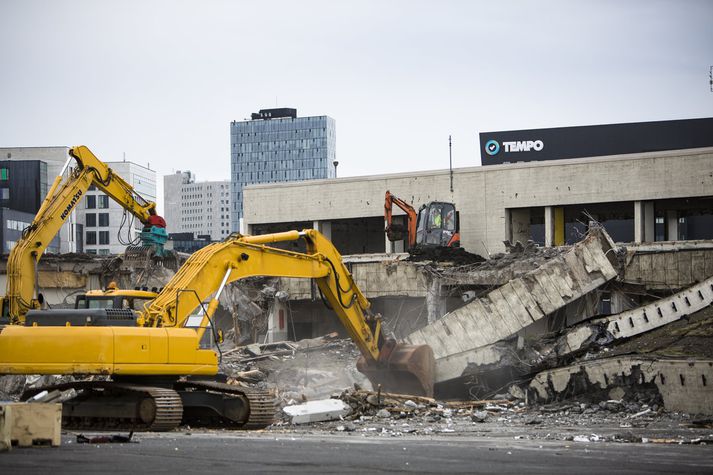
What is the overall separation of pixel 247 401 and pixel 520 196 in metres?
32.5

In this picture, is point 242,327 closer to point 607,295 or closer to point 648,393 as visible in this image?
point 607,295

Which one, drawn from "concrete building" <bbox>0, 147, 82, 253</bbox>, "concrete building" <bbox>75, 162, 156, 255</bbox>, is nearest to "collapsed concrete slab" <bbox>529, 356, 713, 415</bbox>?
"concrete building" <bbox>0, 147, 82, 253</bbox>

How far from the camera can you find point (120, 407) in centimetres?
2028

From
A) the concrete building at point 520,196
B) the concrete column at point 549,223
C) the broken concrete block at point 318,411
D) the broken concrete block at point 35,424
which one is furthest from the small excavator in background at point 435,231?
the broken concrete block at point 35,424

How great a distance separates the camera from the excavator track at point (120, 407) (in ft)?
64.0

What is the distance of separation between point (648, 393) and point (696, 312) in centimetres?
687

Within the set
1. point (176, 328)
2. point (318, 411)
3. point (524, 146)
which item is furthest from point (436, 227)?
point (524, 146)

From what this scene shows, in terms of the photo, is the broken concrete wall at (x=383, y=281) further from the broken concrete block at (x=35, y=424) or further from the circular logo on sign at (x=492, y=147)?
the circular logo on sign at (x=492, y=147)

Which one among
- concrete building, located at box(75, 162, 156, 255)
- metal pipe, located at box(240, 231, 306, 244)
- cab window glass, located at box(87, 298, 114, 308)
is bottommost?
cab window glass, located at box(87, 298, 114, 308)

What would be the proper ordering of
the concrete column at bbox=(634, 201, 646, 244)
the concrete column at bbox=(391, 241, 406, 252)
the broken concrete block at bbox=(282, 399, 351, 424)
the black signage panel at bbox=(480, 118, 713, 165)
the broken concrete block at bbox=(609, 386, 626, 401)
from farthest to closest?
the black signage panel at bbox=(480, 118, 713, 165) → the concrete column at bbox=(391, 241, 406, 252) → the concrete column at bbox=(634, 201, 646, 244) → the broken concrete block at bbox=(609, 386, 626, 401) → the broken concrete block at bbox=(282, 399, 351, 424)

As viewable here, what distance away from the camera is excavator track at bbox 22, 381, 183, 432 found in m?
19.5

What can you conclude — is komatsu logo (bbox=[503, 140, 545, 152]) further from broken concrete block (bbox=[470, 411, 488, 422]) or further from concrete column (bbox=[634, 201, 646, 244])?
broken concrete block (bbox=[470, 411, 488, 422])

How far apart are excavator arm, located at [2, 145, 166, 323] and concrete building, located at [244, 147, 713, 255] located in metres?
20.5

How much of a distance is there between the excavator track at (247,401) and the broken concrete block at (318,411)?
2594 millimetres
